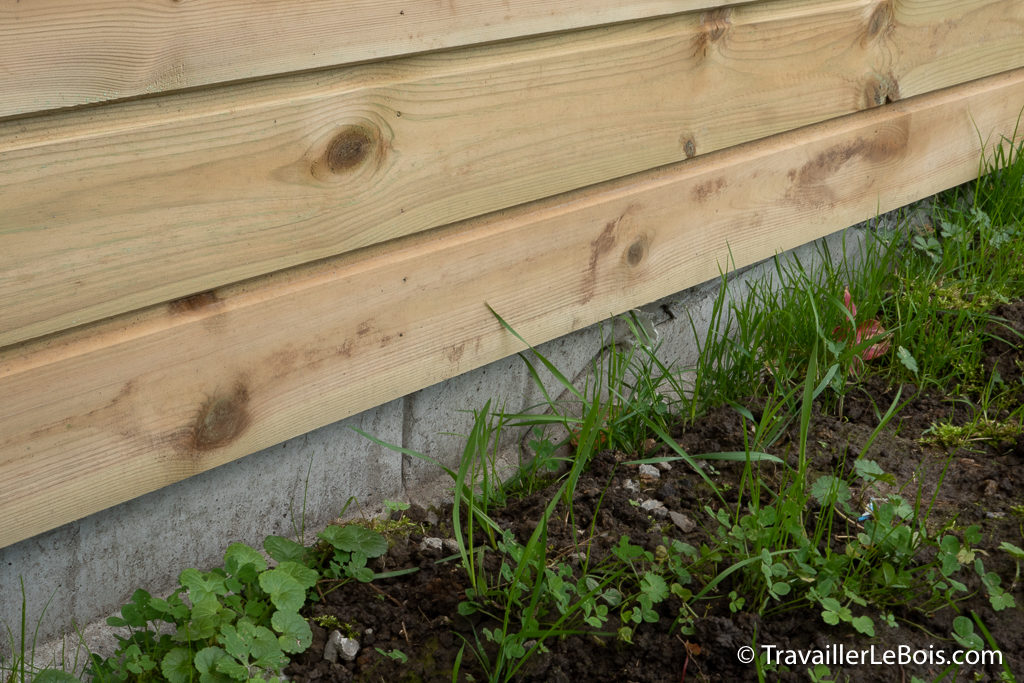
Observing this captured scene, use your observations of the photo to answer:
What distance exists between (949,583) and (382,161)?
128cm

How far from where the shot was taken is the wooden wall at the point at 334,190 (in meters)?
1.33

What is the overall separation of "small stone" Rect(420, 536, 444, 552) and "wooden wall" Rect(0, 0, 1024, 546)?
308 millimetres

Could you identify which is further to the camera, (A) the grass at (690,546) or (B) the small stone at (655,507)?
(B) the small stone at (655,507)

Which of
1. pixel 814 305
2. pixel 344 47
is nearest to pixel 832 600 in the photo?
pixel 814 305

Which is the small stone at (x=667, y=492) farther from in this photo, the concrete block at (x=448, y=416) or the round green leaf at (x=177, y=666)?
the round green leaf at (x=177, y=666)

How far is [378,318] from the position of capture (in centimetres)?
177

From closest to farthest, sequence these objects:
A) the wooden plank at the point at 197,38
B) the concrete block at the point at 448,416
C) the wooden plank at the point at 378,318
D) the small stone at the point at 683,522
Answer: the wooden plank at the point at 197,38
the wooden plank at the point at 378,318
the small stone at the point at 683,522
the concrete block at the point at 448,416

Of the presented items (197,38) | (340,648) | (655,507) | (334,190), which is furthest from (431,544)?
(197,38)

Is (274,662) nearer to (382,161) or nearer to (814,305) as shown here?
(382,161)

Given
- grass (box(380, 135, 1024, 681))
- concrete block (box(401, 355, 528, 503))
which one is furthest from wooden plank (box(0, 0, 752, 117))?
concrete block (box(401, 355, 528, 503))

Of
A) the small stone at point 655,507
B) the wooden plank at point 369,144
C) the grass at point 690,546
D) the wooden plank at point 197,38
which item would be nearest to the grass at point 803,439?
the grass at point 690,546

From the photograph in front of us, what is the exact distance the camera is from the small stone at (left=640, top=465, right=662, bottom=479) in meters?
2.06

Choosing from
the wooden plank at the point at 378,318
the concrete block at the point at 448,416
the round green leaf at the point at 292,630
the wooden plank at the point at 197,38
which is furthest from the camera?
the concrete block at the point at 448,416

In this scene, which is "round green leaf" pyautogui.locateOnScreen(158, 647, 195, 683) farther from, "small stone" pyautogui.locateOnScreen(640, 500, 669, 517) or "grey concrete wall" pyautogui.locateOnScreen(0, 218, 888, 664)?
"small stone" pyautogui.locateOnScreen(640, 500, 669, 517)
